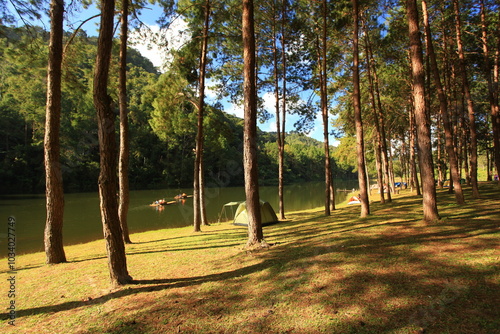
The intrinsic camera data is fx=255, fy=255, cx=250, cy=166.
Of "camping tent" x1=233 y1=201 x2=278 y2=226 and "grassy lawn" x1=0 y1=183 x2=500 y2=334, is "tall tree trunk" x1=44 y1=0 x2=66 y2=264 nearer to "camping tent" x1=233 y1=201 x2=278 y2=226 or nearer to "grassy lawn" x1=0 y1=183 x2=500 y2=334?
"grassy lawn" x1=0 y1=183 x2=500 y2=334

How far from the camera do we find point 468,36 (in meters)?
13.2

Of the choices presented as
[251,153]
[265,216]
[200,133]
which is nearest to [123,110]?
[200,133]

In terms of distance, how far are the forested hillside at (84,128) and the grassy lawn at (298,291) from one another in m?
6.11

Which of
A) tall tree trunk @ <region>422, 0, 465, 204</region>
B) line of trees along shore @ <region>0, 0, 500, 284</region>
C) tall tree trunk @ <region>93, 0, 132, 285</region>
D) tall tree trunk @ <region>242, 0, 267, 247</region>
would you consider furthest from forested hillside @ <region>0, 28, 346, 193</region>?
tall tree trunk @ <region>422, 0, 465, 204</region>

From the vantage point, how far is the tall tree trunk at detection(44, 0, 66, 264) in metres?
6.32

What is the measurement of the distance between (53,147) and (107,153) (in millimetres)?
3430

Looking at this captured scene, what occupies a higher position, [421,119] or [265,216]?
[421,119]

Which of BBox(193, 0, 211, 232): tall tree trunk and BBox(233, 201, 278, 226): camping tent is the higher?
BBox(193, 0, 211, 232): tall tree trunk

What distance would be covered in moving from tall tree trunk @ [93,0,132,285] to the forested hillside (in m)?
3.89

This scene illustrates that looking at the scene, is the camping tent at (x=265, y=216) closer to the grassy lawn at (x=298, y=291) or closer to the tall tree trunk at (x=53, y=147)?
the grassy lawn at (x=298, y=291)

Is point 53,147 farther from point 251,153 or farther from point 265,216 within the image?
point 265,216

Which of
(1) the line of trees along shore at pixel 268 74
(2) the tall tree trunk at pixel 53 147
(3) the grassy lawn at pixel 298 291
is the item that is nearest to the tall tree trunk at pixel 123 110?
(1) the line of trees along shore at pixel 268 74

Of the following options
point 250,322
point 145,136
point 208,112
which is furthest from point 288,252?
point 145,136

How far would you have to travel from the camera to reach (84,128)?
4391cm
